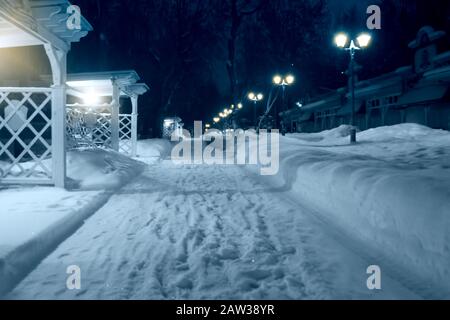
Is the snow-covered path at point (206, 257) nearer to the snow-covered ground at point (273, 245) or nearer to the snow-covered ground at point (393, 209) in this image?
the snow-covered ground at point (273, 245)

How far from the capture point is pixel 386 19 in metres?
38.3

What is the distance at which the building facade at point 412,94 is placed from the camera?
2167 cm

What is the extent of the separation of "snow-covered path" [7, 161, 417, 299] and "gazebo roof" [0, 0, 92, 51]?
11.4 feet

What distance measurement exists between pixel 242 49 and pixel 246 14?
306cm

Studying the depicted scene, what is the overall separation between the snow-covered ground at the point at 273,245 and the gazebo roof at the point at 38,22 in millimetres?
3462

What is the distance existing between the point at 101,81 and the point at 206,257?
41.2ft

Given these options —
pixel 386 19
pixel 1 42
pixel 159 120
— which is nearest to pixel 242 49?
pixel 159 120

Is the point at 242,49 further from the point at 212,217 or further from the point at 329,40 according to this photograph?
the point at 212,217

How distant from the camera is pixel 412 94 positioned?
77.5 feet

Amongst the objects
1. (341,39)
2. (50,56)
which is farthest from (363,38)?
(50,56)

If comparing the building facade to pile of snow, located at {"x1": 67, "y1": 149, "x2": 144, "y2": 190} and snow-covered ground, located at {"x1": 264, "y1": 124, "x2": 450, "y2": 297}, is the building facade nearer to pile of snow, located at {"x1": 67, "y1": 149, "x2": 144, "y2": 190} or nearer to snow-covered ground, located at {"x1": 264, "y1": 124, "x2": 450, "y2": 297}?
pile of snow, located at {"x1": 67, "y1": 149, "x2": 144, "y2": 190}

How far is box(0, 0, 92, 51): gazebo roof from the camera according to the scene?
6.04 metres

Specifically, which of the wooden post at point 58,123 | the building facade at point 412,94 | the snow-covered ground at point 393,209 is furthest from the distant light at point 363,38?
the wooden post at point 58,123

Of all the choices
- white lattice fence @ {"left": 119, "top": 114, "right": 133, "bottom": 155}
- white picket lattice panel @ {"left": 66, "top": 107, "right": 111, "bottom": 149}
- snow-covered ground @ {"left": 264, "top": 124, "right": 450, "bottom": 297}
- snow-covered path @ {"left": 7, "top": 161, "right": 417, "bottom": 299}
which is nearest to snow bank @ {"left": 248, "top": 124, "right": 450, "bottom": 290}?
snow-covered ground @ {"left": 264, "top": 124, "right": 450, "bottom": 297}
